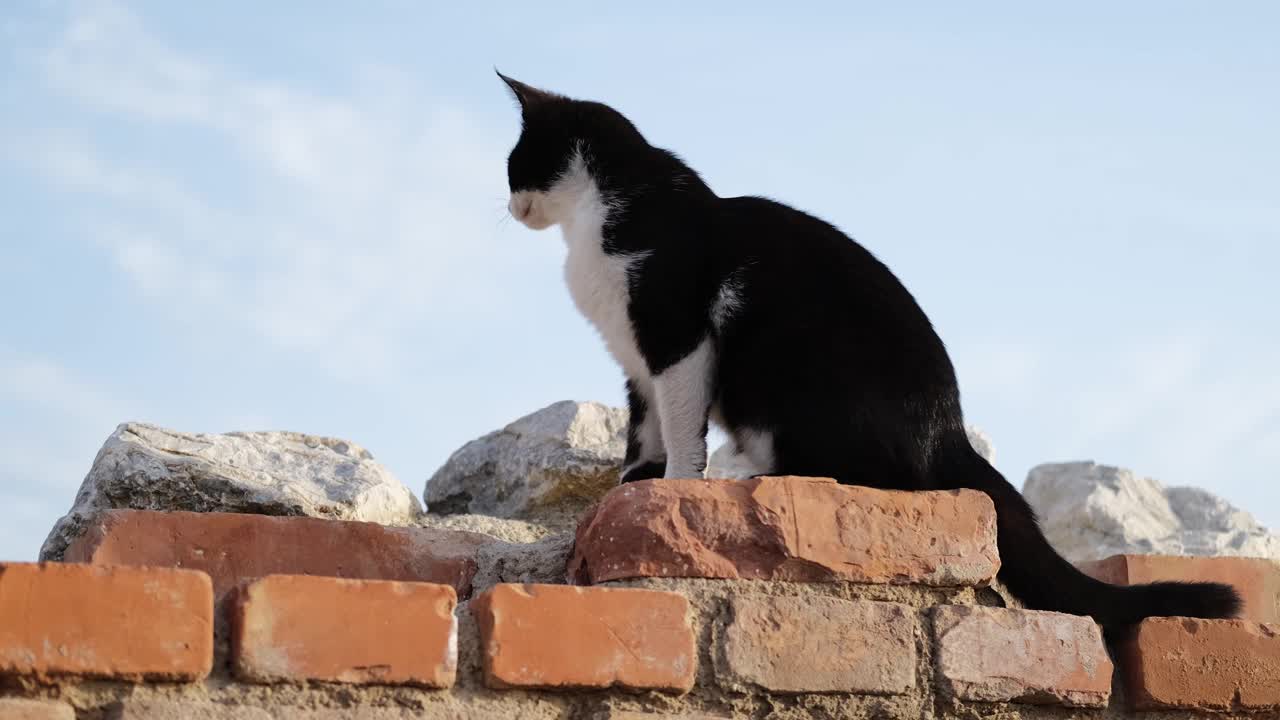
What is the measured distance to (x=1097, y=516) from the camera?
432 cm

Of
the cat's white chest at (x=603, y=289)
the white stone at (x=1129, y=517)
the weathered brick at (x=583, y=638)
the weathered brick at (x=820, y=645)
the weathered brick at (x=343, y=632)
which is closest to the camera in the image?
the weathered brick at (x=343, y=632)

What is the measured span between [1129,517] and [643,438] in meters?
2.19

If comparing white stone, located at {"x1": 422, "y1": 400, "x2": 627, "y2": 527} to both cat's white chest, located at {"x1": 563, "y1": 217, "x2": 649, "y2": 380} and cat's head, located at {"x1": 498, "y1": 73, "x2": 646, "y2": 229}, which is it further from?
cat's head, located at {"x1": 498, "y1": 73, "x2": 646, "y2": 229}

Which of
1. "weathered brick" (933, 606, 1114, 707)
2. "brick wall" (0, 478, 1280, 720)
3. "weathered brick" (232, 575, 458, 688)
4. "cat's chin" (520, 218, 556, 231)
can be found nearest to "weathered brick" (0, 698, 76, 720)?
"brick wall" (0, 478, 1280, 720)

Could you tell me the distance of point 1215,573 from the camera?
8.18 feet

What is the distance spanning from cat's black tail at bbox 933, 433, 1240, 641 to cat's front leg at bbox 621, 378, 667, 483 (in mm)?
829

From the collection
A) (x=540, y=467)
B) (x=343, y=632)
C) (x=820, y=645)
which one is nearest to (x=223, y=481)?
(x=540, y=467)

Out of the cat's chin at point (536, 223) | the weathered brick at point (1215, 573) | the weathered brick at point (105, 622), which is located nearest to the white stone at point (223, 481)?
the cat's chin at point (536, 223)

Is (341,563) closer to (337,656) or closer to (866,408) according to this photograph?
(337,656)

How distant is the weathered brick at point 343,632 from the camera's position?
1586 millimetres

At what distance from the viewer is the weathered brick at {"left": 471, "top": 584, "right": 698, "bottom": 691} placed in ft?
5.54

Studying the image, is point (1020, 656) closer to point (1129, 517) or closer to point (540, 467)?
point (540, 467)

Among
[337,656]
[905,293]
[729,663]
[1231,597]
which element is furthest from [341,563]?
[1231,597]

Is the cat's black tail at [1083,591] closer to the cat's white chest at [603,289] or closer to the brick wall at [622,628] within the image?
the brick wall at [622,628]
